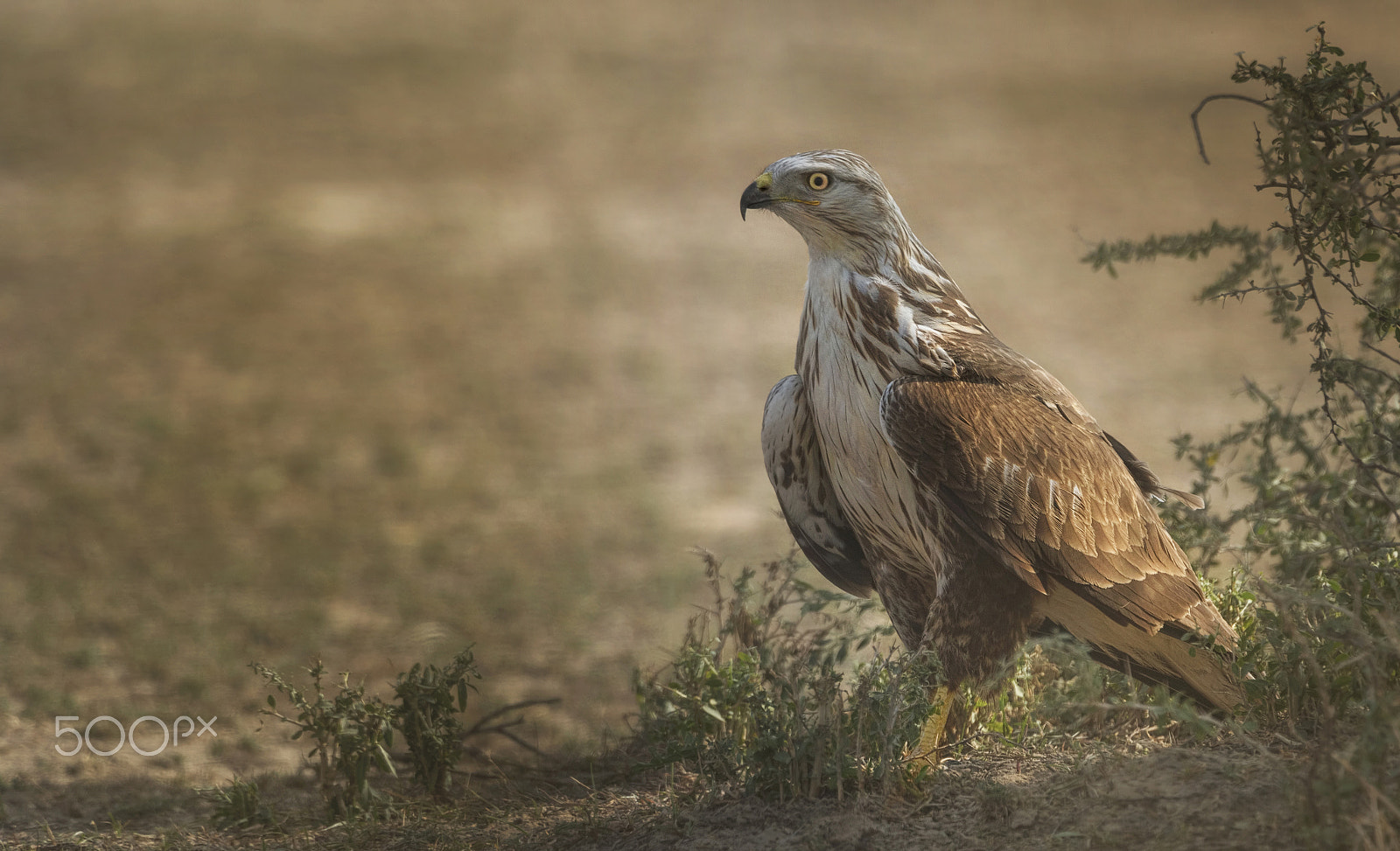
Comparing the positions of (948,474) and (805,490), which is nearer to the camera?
(948,474)

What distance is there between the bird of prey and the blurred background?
2138 millimetres

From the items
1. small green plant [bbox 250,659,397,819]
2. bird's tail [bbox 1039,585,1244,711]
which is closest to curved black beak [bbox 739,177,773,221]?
bird's tail [bbox 1039,585,1244,711]

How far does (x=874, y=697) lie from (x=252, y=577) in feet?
18.1

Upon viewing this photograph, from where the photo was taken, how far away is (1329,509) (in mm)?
4086

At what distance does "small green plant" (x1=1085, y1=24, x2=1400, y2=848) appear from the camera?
9.39 feet

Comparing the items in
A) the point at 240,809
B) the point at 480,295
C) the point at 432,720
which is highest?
the point at 480,295

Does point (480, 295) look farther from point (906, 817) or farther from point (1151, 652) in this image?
point (906, 817)

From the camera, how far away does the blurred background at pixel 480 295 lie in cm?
766

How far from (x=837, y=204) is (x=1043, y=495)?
1.25m

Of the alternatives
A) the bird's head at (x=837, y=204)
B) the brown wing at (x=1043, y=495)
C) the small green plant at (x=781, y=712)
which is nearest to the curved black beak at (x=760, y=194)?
the bird's head at (x=837, y=204)

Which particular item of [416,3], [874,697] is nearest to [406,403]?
[874,697]

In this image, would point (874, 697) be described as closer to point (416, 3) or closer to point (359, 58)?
point (359, 58)

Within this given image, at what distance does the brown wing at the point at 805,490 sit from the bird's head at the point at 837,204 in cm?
53

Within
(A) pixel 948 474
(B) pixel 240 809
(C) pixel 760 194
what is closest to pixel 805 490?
(A) pixel 948 474
